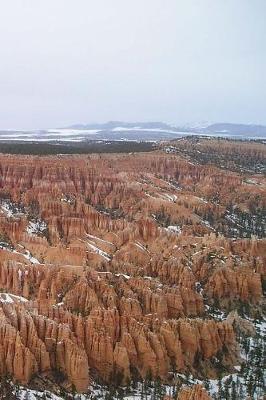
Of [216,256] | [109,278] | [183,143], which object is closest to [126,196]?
[216,256]

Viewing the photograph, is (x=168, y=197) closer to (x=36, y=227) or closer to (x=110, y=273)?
(x=36, y=227)

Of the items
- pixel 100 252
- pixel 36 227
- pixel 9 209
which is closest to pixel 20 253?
pixel 100 252

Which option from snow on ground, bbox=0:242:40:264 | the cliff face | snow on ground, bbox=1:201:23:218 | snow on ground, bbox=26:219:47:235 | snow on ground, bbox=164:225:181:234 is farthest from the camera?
snow on ground, bbox=164:225:181:234

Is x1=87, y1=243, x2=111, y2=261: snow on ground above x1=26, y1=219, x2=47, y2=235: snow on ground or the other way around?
the other way around

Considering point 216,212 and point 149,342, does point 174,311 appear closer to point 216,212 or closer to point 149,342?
point 149,342

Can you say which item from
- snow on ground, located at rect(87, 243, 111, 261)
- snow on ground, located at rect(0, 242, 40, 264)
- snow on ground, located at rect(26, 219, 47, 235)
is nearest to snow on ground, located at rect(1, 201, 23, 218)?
snow on ground, located at rect(26, 219, 47, 235)

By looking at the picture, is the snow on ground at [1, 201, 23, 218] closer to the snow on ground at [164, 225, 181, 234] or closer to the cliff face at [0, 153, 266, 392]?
the cliff face at [0, 153, 266, 392]

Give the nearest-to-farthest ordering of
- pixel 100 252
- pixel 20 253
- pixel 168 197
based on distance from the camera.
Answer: pixel 20 253, pixel 100 252, pixel 168 197

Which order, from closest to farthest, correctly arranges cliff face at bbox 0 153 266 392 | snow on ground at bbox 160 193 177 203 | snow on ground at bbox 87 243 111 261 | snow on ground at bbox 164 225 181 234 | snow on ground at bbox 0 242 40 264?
cliff face at bbox 0 153 266 392
snow on ground at bbox 0 242 40 264
snow on ground at bbox 87 243 111 261
snow on ground at bbox 164 225 181 234
snow on ground at bbox 160 193 177 203

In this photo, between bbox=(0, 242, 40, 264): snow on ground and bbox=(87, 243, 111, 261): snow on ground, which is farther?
bbox=(87, 243, 111, 261): snow on ground
